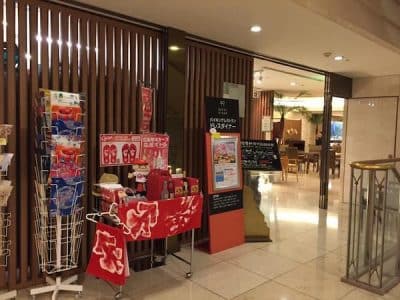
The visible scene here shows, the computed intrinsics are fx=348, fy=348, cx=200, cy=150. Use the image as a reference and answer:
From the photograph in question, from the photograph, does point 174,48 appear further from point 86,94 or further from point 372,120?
point 372,120

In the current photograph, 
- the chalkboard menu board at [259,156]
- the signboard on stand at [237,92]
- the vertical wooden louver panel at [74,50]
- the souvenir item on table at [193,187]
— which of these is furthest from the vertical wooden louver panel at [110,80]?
the chalkboard menu board at [259,156]

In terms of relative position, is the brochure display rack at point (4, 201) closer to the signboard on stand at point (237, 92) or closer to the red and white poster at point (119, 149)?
the red and white poster at point (119, 149)

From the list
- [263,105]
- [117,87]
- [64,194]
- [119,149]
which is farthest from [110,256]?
[263,105]

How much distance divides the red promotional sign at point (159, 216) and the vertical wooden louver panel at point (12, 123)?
1051mm

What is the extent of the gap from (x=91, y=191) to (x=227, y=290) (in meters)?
1.69

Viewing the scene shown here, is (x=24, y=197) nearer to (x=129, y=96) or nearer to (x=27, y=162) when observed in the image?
(x=27, y=162)

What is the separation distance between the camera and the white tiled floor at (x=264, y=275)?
3.24 metres

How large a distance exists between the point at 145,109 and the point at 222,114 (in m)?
1.06

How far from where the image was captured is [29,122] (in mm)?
3160

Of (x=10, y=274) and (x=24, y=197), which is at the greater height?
(x=24, y=197)

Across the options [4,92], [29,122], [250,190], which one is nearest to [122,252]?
[29,122]

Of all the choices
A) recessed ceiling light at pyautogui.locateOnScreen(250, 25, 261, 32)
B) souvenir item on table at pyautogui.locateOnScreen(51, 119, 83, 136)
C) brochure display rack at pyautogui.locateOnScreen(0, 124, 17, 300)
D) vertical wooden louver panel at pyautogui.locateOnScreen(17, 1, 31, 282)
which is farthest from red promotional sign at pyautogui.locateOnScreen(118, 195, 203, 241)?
recessed ceiling light at pyautogui.locateOnScreen(250, 25, 261, 32)

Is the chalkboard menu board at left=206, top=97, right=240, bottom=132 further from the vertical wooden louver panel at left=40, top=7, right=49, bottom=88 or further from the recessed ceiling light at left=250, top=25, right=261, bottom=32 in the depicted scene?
the vertical wooden louver panel at left=40, top=7, right=49, bottom=88

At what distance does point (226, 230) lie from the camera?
4465 millimetres
